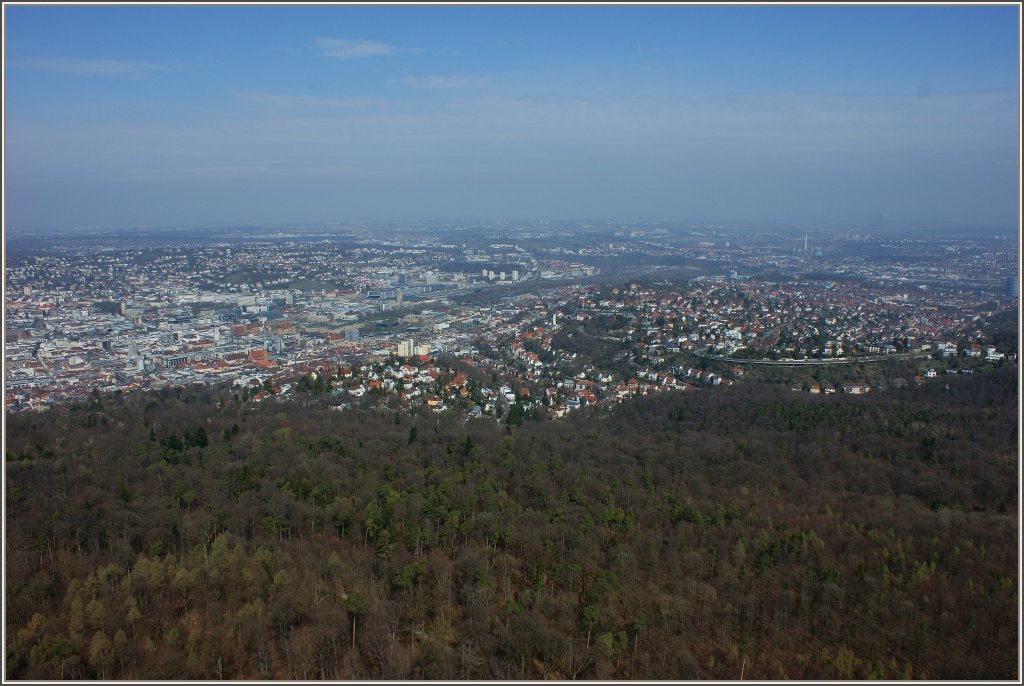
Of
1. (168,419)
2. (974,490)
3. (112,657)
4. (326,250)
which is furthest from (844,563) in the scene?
(326,250)

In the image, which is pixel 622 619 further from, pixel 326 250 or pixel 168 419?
pixel 326 250

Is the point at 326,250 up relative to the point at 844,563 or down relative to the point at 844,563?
up

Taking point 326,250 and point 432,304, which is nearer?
point 432,304

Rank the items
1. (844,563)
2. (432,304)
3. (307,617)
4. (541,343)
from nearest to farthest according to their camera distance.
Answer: (307,617) < (844,563) < (541,343) < (432,304)

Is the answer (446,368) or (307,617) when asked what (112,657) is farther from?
(446,368)

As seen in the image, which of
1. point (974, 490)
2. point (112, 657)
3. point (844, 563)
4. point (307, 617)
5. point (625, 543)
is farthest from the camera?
point (974, 490)

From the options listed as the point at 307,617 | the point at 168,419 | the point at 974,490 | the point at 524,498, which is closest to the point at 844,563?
the point at 974,490
